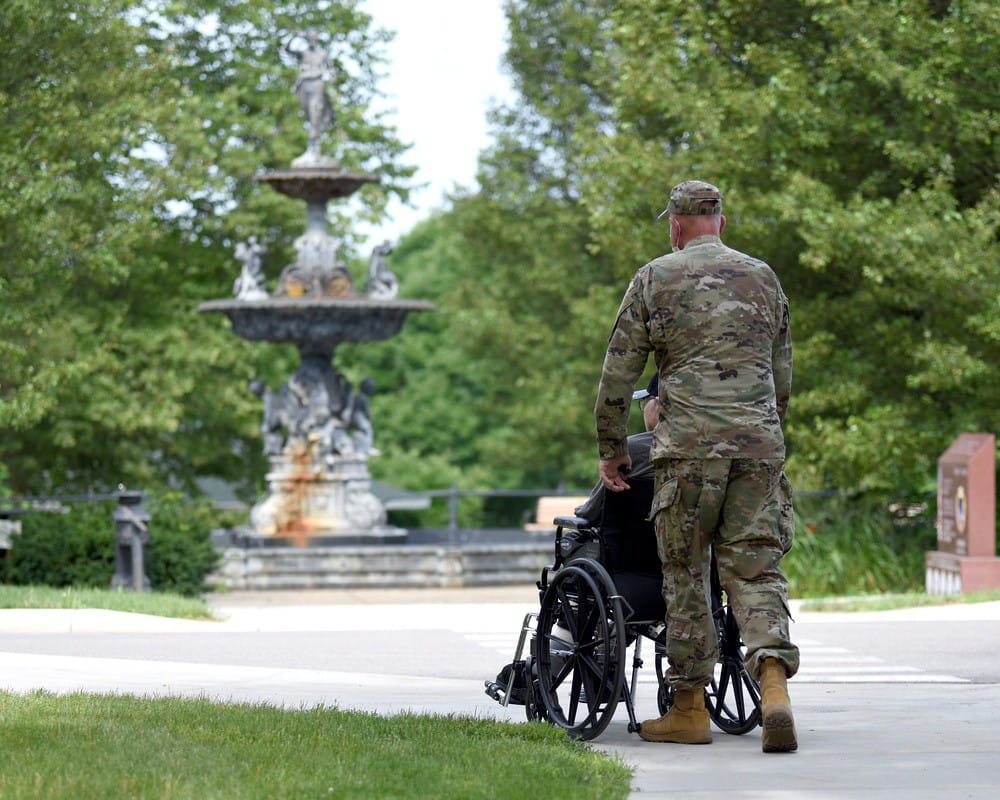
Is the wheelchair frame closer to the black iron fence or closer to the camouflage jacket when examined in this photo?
the camouflage jacket

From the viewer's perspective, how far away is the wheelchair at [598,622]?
747 centimetres

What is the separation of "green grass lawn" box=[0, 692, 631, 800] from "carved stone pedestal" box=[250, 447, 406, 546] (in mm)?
16325

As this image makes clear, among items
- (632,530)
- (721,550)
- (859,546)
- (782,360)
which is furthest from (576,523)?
(859,546)

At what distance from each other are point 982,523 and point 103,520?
9.02 metres

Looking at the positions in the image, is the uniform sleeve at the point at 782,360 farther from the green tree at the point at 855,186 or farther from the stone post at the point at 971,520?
the green tree at the point at 855,186

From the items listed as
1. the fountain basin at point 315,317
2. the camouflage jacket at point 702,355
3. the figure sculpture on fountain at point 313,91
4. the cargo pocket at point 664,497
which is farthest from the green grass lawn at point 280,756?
the figure sculpture on fountain at point 313,91

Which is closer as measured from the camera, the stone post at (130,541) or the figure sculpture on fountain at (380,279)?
the stone post at (130,541)

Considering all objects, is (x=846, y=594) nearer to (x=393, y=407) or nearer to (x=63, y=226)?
(x=63, y=226)

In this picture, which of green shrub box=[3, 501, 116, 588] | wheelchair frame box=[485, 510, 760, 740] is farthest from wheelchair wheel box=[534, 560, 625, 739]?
green shrub box=[3, 501, 116, 588]

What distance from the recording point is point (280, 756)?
6590 millimetres

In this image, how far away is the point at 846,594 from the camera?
66.2ft

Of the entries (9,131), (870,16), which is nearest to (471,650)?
(9,131)

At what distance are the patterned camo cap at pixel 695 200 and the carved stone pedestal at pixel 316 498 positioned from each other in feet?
56.1

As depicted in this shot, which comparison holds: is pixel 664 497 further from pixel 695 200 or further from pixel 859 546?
pixel 859 546
